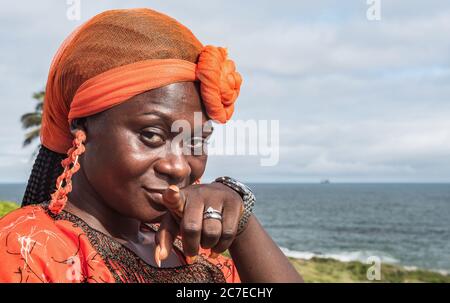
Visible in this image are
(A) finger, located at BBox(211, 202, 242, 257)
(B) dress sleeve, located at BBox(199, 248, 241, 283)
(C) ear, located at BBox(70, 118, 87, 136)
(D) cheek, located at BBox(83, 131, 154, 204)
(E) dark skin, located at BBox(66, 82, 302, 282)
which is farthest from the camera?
(B) dress sleeve, located at BBox(199, 248, 241, 283)

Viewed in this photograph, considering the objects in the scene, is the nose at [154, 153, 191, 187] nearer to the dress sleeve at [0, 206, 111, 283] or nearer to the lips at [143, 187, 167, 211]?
the lips at [143, 187, 167, 211]

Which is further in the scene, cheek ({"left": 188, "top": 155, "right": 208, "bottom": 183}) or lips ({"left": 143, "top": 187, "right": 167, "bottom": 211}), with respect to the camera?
cheek ({"left": 188, "top": 155, "right": 208, "bottom": 183})

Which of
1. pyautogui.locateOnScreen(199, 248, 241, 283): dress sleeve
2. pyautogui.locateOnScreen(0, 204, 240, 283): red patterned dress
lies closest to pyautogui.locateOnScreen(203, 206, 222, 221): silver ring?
pyautogui.locateOnScreen(0, 204, 240, 283): red patterned dress

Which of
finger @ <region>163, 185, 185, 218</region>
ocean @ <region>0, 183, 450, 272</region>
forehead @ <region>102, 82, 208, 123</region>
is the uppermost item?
forehead @ <region>102, 82, 208, 123</region>

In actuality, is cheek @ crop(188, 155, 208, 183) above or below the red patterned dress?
above

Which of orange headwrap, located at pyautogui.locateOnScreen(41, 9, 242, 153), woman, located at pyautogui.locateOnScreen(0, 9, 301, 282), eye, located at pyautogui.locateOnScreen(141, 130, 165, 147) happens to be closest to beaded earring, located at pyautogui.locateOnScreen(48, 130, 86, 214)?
woman, located at pyautogui.locateOnScreen(0, 9, 301, 282)

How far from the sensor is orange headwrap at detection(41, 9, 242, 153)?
288 cm

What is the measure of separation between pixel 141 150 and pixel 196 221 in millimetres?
549

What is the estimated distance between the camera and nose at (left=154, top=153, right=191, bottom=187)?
2842 millimetres

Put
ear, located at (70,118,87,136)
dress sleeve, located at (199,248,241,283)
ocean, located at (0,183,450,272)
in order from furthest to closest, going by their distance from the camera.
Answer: ocean, located at (0,183,450,272), dress sleeve, located at (199,248,241,283), ear, located at (70,118,87,136)

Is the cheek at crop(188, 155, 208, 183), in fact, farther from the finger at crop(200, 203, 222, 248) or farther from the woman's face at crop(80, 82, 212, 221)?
the finger at crop(200, 203, 222, 248)

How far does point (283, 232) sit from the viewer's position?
87.4 meters

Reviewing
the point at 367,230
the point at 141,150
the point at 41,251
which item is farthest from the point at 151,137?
the point at 367,230
